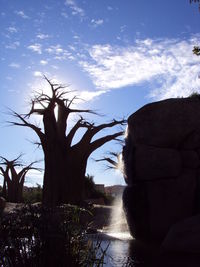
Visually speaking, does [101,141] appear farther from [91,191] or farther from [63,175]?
[91,191]

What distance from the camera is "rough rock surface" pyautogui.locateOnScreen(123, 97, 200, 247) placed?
8922 mm

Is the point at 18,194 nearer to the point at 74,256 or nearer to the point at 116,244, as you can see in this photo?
the point at 116,244

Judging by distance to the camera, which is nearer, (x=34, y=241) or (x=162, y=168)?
(x=34, y=241)

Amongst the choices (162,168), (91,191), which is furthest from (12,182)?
(162,168)

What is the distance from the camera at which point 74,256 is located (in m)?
3.02

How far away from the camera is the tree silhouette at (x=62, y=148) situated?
19609 mm

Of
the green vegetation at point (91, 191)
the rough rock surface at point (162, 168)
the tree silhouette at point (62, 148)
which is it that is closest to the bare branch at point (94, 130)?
the tree silhouette at point (62, 148)

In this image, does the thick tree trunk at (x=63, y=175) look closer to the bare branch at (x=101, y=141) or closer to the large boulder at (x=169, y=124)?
the bare branch at (x=101, y=141)

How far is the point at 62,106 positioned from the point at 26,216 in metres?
18.0

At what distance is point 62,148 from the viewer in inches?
795

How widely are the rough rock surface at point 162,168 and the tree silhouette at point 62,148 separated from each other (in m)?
10.4

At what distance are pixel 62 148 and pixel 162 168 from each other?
11.9 meters

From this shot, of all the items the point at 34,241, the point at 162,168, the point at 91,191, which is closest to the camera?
the point at 34,241

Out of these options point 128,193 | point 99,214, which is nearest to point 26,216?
point 128,193
